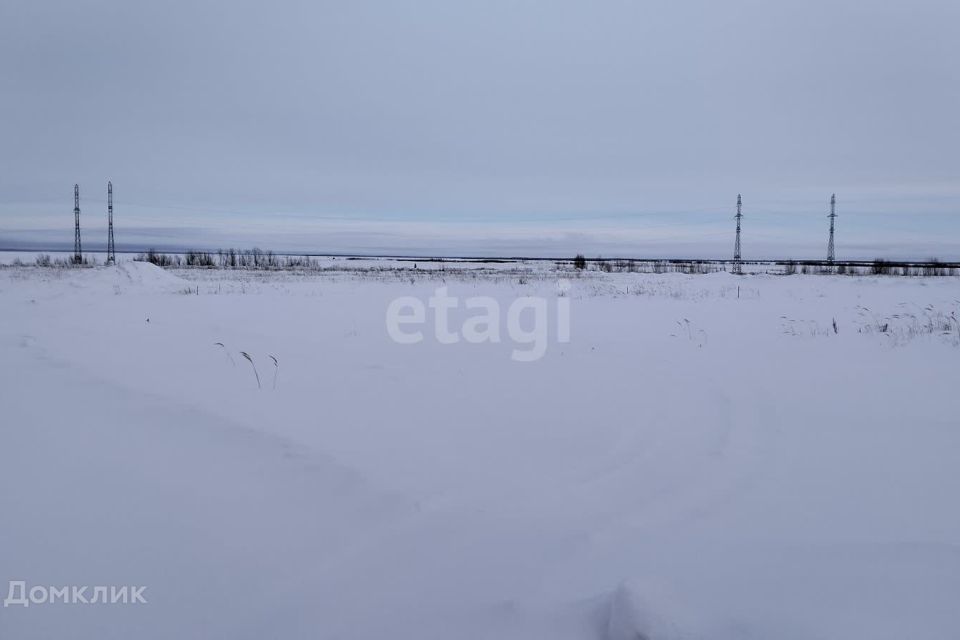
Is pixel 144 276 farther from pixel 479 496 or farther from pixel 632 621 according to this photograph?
pixel 632 621

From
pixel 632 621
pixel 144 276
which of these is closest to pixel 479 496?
pixel 632 621

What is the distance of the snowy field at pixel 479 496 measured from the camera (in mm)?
1810

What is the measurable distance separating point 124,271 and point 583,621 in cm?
2231

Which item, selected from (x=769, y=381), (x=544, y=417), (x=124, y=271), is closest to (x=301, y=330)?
(x=544, y=417)

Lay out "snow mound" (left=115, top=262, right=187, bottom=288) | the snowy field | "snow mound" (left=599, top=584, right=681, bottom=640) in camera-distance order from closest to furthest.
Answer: "snow mound" (left=599, top=584, right=681, bottom=640), the snowy field, "snow mound" (left=115, top=262, right=187, bottom=288)

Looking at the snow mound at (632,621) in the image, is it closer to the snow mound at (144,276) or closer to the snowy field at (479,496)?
the snowy field at (479,496)

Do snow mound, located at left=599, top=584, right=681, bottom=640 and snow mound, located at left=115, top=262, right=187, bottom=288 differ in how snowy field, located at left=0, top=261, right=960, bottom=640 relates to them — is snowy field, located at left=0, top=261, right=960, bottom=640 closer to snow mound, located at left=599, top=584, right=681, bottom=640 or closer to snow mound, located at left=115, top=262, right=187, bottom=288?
snow mound, located at left=599, top=584, right=681, bottom=640

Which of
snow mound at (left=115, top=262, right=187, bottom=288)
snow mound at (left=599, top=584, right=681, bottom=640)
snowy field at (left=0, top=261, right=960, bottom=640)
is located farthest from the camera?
snow mound at (left=115, top=262, right=187, bottom=288)

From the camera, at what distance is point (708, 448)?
341cm

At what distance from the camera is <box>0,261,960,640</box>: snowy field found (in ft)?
5.94

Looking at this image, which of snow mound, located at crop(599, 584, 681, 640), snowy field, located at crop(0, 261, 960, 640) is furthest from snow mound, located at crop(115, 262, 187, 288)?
snow mound, located at crop(599, 584, 681, 640)

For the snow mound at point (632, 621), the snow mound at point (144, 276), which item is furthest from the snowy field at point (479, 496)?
the snow mound at point (144, 276)

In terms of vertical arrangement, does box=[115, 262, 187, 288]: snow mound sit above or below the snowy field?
above

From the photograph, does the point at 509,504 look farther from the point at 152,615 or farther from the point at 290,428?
the point at 290,428
